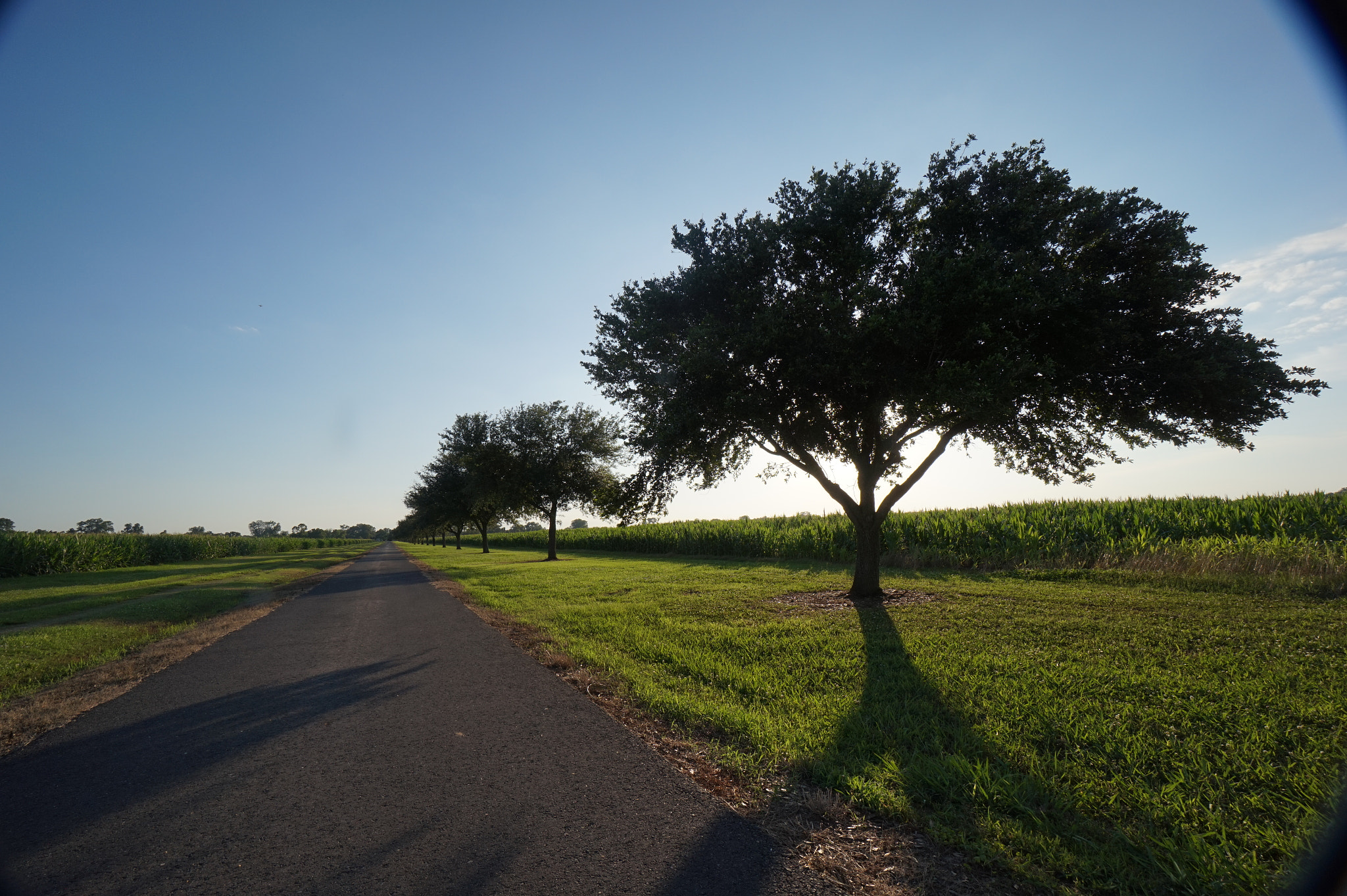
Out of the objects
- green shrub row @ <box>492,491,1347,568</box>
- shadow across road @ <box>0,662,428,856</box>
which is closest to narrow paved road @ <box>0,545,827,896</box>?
shadow across road @ <box>0,662,428,856</box>

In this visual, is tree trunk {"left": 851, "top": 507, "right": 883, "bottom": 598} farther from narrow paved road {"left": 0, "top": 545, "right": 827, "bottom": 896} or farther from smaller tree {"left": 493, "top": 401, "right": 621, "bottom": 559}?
smaller tree {"left": 493, "top": 401, "right": 621, "bottom": 559}

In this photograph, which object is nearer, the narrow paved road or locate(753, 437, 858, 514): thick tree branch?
the narrow paved road

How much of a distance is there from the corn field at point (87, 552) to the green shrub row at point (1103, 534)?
115 ft

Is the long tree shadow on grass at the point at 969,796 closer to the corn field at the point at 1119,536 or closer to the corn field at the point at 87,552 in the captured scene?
the corn field at the point at 1119,536

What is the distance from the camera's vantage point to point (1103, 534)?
55.1 ft

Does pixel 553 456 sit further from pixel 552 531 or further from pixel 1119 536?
pixel 1119 536

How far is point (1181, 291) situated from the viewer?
9914 mm

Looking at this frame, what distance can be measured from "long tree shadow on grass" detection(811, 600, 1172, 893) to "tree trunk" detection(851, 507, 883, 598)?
6614 mm

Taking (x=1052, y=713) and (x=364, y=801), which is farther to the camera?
(x=1052, y=713)

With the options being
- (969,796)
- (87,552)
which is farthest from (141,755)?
(87,552)

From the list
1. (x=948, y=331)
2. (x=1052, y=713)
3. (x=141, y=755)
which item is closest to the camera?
(x=141, y=755)

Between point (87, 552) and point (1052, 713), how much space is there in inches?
1735

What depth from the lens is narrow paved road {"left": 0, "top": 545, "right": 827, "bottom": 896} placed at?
9.65 ft

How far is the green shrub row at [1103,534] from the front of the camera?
43.2 ft
